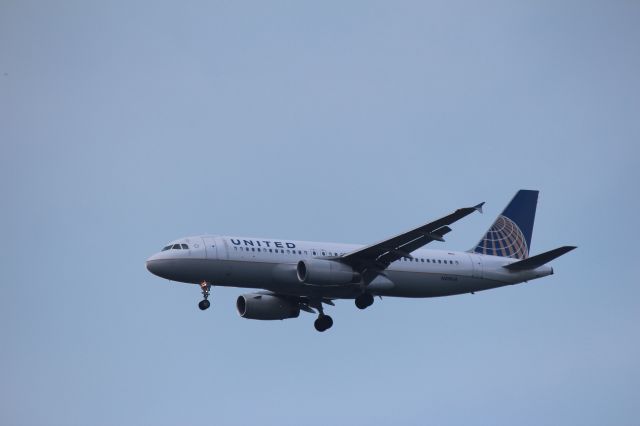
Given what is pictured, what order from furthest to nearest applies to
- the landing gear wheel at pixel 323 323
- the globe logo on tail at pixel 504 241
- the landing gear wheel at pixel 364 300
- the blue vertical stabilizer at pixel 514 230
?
the blue vertical stabilizer at pixel 514 230 → the globe logo on tail at pixel 504 241 → the landing gear wheel at pixel 323 323 → the landing gear wheel at pixel 364 300

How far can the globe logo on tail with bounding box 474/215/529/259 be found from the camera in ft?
194

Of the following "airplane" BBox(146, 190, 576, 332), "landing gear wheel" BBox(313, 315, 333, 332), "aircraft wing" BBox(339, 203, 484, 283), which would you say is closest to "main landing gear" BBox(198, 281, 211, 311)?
"airplane" BBox(146, 190, 576, 332)

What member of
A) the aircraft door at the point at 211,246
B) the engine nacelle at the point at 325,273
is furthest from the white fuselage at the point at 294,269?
the engine nacelle at the point at 325,273

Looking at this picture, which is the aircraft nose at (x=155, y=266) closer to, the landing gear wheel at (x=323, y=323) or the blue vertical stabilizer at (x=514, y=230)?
the landing gear wheel at (x=323, y=323)

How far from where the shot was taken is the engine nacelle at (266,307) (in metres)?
56.2

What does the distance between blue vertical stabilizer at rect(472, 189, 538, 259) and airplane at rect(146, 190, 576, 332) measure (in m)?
0.08

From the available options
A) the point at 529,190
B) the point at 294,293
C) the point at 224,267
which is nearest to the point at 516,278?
the point at 529,190

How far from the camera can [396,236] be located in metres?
50.4

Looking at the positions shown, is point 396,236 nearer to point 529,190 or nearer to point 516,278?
point 516,278

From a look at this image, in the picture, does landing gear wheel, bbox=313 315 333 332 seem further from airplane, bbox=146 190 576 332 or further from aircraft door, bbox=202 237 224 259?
aircraft door, bbox=202 237 224 259

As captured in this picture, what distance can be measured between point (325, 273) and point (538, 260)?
1125cm

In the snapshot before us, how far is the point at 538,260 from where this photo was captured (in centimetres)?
5494

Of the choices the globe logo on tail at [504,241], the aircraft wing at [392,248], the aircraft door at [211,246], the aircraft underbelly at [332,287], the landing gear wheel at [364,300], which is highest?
the globe logo on tail at [504,241]

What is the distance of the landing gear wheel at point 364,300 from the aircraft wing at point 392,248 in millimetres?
868
